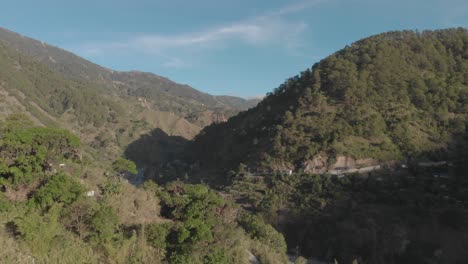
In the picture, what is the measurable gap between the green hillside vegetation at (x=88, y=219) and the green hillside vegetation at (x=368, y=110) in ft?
102

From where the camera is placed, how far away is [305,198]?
126 feet

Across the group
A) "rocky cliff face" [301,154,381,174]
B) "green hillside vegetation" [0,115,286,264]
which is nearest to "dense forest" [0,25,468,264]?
"green hillside vegetation" [0,115,286,264]

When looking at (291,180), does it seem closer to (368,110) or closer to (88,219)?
(368,110)

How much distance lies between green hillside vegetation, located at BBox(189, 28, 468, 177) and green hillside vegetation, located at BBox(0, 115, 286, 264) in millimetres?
31040

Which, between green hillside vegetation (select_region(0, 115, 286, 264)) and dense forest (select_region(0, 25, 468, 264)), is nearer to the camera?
green hillside vegetation (select_region(0, 115, 286, 264))

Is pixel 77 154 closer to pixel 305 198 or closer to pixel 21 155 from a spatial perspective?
pixel 21 155

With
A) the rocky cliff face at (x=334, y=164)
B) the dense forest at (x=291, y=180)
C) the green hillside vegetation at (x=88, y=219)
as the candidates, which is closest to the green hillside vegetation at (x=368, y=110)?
the dense forest at (x=291, y=180)

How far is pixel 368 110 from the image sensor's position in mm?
50188

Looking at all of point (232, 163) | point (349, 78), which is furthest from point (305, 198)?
point (349, 78)

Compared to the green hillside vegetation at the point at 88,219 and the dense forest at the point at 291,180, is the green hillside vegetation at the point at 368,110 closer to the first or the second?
the dense forest at the point at 291,180

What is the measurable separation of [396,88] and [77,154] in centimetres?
4635

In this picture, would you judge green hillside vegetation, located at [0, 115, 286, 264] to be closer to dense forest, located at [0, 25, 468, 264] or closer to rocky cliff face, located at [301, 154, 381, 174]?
dense forest, located at [0, 25, 468, 264]

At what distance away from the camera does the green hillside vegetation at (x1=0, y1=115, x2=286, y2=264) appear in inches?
365

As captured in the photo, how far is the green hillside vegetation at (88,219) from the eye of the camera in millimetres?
9273
